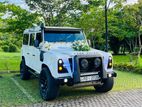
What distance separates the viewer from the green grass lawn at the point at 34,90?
7.52 m

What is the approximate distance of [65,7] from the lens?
1545 cm

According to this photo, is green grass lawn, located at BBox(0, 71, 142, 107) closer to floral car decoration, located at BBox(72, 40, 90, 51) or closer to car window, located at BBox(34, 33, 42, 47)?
floral car decoration, located at BBox(72, 40, 90, 51)

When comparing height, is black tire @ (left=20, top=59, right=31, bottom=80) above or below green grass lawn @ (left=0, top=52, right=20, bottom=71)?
above

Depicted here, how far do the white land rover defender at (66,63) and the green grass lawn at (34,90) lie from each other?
1.62 ft

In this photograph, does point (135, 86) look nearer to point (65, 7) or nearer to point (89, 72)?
point (89, 72)

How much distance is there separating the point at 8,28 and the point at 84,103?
30.3ft

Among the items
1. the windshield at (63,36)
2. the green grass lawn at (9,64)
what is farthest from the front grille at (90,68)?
the green grass lawn at (9,64)

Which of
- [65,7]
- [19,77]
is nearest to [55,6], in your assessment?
[65,7]

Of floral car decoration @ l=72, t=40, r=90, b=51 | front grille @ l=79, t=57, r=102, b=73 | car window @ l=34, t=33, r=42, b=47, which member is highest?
car window @ l=34, t=33, r=42, b=47

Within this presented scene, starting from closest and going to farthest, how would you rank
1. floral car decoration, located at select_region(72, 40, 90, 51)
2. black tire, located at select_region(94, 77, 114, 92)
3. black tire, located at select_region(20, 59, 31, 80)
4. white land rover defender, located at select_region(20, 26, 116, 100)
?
white land rover defender, located at select_region(20, 26, 116, 100) < floral car decoration, located at select_region(72, 40, 90, 51) < black tire, located at select_region(94, 77, 114, 92) < black tire, located at select_region(20, 59, 31, 80)

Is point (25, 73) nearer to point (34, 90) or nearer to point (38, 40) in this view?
point (34, 90)

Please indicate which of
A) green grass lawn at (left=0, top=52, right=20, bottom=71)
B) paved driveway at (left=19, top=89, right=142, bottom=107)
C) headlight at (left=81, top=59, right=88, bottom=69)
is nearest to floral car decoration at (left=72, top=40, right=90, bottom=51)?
headlight at (left=81, top=59, right=88, bottom=69)

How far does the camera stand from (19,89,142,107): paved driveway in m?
6.91

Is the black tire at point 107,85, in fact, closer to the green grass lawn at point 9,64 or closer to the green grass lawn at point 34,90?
the green grass lawn at point 34,90
